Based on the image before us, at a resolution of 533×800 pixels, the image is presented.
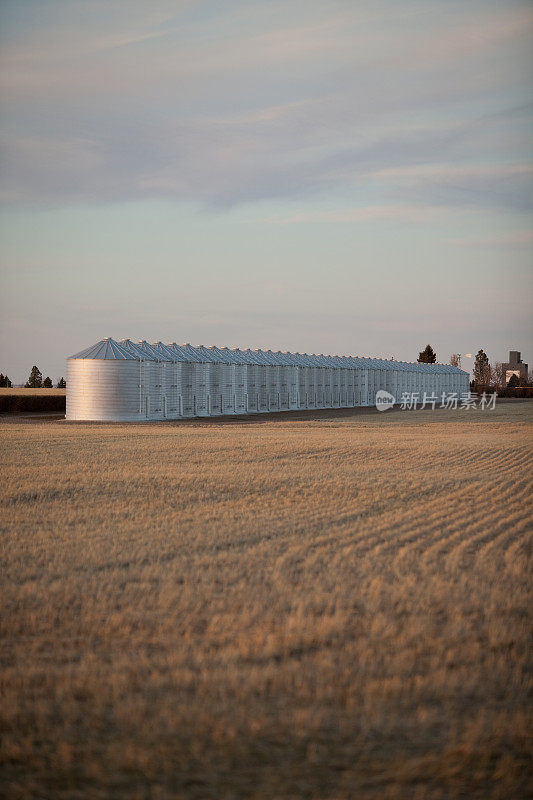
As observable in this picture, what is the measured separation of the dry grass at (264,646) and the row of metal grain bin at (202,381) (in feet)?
108

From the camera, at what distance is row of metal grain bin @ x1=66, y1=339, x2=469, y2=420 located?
1960 inches

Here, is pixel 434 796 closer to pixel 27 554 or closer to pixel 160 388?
pixel 27 554

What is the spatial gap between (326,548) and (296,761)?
21.0ft

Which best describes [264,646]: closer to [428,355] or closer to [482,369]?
[428,355]

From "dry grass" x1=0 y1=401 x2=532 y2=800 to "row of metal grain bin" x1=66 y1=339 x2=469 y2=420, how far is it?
108 ft

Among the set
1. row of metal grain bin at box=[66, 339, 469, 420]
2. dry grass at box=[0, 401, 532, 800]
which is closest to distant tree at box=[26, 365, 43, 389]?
row of metal grain bin at box=[66, 339, 469, 420]

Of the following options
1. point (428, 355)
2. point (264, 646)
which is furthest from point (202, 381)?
point (428, 355)

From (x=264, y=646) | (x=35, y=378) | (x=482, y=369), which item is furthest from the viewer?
(x=482, y=369)

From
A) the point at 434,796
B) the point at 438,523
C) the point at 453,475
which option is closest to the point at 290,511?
the point at 438,523

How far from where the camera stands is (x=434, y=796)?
15.5 ft

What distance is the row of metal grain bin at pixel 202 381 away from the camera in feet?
163

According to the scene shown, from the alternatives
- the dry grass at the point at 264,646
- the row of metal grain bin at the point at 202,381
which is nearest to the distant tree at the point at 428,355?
the row of metal grain bin at the point at 202,381

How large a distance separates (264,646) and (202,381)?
5072cm

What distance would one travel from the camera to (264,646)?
7.23 m
